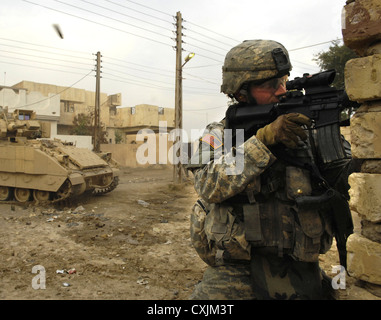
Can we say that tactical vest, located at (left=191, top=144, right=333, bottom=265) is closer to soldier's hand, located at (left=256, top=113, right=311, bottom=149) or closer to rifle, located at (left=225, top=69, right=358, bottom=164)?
rifle, located at (left=225, top=69, right=358, bottom=164)

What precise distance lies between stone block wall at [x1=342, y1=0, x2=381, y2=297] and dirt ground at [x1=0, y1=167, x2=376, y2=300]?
0.17 meters

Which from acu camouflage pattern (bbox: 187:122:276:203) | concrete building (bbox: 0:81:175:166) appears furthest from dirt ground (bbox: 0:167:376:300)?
concrete building (bbox: 0:81:175:166)

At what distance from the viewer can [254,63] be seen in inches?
83.0

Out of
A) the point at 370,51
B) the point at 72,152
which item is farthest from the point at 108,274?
the point at 72,152

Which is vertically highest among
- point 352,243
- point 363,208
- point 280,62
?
point 280,62

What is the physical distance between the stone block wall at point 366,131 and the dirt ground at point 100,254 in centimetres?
17

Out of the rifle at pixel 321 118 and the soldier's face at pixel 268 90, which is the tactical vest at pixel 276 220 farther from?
the soldier's face at pixel 268 90

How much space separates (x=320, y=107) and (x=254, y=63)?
20.2 inches

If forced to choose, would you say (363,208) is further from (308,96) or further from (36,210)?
(36,210)

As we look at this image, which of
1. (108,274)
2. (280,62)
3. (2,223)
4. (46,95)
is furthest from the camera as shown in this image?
(46,95)

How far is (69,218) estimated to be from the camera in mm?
7273

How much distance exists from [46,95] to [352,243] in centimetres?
2875

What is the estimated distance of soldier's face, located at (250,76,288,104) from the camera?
2111 mm
